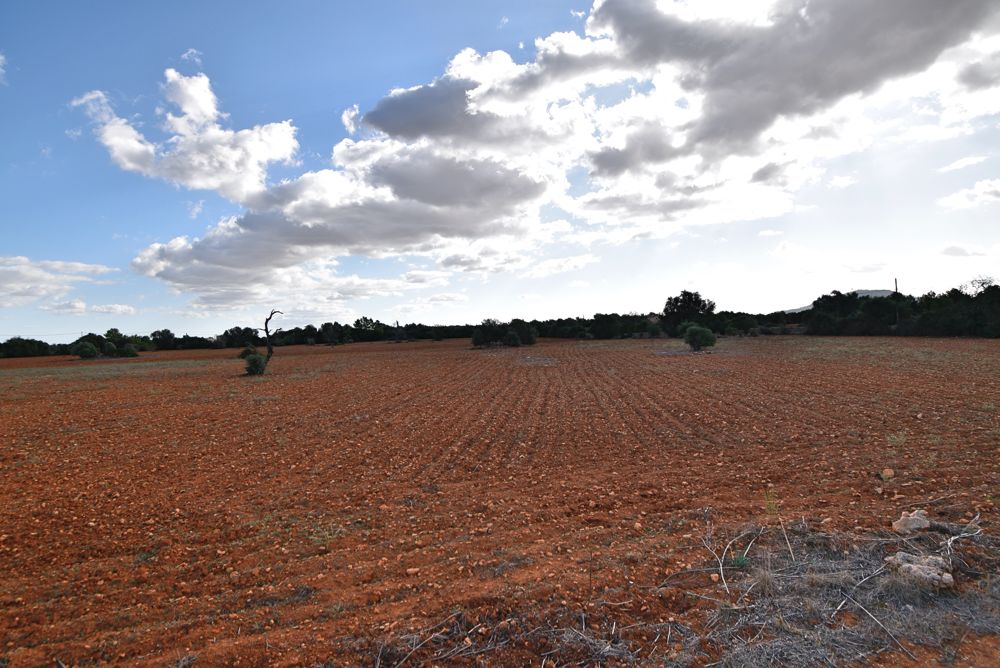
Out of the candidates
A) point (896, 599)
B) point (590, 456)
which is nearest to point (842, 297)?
point (590, 456)

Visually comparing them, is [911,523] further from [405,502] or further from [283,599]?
[283,599]

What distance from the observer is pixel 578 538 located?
5.09 metres

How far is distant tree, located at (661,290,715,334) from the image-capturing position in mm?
58375

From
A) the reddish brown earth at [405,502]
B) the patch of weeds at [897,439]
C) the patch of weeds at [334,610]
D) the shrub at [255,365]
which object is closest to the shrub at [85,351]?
the shrub at [255,365]

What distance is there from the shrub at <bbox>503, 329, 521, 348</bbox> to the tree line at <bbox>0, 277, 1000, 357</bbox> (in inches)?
3.6

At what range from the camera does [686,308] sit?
193 ft

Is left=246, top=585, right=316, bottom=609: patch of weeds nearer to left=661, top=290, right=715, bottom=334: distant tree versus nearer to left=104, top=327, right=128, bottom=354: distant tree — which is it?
left=661, top=290, right=715, bottom=334: distant tree

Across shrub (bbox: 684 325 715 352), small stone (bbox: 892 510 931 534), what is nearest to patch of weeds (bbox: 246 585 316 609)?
small stone (bbox: 892 510 931 534)

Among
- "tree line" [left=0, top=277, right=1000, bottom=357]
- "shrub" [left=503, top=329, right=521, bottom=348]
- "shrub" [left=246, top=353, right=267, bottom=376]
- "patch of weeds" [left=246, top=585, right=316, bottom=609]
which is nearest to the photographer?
"patch of weeds" [left=246, top=585, right=316, bottom=609]

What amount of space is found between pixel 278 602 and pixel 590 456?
5.39 meters

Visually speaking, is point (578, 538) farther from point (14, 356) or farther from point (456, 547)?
point (14, 356)

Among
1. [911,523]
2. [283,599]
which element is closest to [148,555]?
[283,599]

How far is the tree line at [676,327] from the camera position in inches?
1548

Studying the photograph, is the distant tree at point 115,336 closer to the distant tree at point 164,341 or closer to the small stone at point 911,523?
the distant tree at point 164,341
